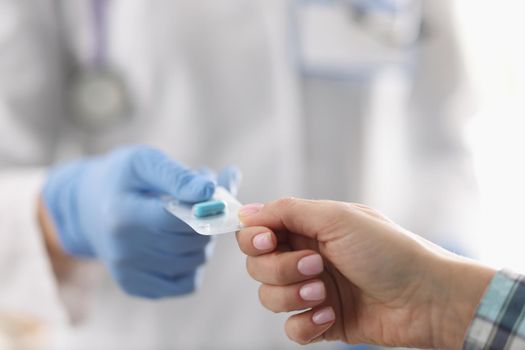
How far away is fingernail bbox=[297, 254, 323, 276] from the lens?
51 cm

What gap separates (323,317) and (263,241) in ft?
0.25

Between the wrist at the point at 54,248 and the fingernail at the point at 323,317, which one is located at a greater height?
the fingernail at the point at 323,317

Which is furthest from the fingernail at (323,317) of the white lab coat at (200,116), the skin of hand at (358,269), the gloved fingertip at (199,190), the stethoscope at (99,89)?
the stethoscope at (99,89)

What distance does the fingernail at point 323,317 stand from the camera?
1.74 ft

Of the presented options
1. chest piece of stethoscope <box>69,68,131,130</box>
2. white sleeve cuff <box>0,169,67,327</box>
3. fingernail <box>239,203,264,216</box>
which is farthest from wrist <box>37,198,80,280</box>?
fingernail <box>239,203,264,216</box>

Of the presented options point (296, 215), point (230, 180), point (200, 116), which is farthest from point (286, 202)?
point (200, 116)

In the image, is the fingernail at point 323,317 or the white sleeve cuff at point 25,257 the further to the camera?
the white sleeve cuff at point 25,257

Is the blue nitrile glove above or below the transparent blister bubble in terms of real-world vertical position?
below

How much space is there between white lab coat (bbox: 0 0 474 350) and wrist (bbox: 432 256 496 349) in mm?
428

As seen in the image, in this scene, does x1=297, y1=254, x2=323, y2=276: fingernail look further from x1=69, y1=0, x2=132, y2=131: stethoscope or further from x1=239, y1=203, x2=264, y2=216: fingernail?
x1=69, y1=0, x2=132, y2=131: stethoscope

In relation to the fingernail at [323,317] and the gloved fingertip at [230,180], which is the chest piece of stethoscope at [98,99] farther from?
the fingernail at [323,317]

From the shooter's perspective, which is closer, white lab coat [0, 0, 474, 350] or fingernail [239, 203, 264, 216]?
fingernail [239, 203, 264, 216]

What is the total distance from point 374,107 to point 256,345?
38 cm

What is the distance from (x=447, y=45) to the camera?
1.02 metres
